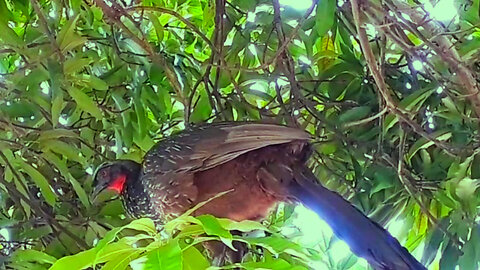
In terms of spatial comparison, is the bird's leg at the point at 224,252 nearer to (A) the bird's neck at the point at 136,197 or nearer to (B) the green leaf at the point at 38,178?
(A) the bird's neck at the point at 136,197

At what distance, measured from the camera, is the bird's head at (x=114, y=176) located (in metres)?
2.11

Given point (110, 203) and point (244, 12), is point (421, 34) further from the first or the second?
point (110, 203)

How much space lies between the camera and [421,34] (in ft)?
5.98

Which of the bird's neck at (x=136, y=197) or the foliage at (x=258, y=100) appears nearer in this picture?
the foliage at (x=258, y=100)

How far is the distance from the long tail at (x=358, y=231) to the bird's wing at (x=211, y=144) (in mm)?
118

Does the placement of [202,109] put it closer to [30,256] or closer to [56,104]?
[56,104]

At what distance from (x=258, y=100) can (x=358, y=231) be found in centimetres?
79

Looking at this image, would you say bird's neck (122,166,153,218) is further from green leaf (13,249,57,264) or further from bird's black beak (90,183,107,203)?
green leaf (13,249,57,264)

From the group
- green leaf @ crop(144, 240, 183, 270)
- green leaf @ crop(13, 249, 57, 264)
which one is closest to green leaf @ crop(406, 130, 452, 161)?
green leaf @ crop(13, 249, 57, 264)

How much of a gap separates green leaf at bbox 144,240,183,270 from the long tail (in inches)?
24.7

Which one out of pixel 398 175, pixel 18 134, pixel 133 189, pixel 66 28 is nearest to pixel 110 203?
pixel 133 189

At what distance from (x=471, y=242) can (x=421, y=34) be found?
0.42 m

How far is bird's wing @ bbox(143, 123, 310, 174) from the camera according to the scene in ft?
6.11

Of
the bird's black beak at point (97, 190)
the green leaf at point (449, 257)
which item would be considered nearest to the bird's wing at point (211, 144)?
the bird's black beak at point (97, 190)
